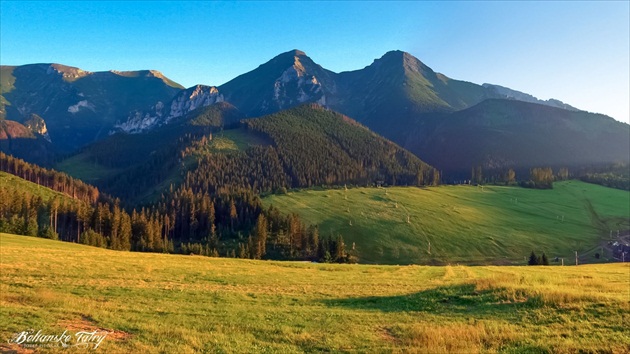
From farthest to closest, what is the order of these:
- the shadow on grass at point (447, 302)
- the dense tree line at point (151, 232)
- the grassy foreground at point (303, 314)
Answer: the dense tree line at point (151, 232), the shadow on grass at point (447, 302), the grassy foreground at point (303, 314)

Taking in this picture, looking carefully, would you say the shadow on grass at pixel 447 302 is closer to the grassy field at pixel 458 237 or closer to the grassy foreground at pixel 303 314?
the grassy foreground at pixel 303 314

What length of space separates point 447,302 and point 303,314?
1106cm

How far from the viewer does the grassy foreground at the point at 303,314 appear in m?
19.3

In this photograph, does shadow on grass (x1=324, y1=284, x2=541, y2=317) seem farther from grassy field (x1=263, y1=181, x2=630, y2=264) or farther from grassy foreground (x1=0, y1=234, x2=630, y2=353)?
grassy field (x1=263, y1=181, x2=630, y2=264)

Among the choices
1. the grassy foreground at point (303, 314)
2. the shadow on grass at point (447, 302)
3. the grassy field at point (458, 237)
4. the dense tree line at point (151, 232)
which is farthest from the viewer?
the grassy field at point (458, 237)

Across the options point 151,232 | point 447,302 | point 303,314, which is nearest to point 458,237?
point 151,232

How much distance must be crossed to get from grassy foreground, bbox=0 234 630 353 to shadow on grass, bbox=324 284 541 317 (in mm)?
77

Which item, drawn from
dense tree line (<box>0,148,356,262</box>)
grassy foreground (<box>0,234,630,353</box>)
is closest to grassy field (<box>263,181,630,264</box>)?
dense tree line (<box>0,148,356,262</box>)

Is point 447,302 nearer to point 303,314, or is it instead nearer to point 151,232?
point 303,314

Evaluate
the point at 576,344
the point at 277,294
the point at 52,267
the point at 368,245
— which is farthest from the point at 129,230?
the point at 576,344

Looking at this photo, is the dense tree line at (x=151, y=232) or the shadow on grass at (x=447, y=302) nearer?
the shadow on grass at (x=447, y=302)

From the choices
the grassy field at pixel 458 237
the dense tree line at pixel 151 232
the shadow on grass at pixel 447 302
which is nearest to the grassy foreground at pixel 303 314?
the shadow on grass at pixel 447 302

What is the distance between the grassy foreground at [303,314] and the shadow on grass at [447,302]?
77 mm

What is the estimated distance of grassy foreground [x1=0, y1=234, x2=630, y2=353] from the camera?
1934 cm
